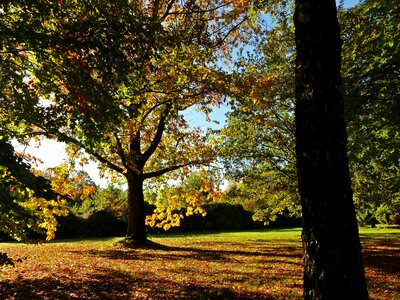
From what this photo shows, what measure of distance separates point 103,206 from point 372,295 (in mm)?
27042

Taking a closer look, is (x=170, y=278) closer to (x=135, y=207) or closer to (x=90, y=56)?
(x=90, y=56)

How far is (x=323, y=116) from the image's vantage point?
162 inches

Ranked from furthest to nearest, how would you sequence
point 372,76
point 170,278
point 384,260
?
point 384,260 → point 372,76 → point 170,278

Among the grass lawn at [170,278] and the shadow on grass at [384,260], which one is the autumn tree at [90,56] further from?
the shadow on grass at [384,260]

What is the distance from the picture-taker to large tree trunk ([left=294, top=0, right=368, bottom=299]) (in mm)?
3826

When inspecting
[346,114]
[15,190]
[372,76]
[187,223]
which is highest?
[372,76]

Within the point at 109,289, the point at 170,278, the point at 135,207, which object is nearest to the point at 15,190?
the point at 109,289

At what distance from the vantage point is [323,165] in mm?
4004

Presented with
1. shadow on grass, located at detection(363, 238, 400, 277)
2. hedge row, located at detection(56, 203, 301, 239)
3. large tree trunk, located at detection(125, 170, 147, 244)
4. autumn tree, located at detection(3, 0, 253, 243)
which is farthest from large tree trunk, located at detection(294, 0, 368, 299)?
hedge row, located at detection(56, 203, 301, 239)

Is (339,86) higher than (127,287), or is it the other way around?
(339,86)

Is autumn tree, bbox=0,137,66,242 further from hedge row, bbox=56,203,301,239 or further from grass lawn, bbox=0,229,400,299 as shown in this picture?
hedge row, bbox=56,203,301,239

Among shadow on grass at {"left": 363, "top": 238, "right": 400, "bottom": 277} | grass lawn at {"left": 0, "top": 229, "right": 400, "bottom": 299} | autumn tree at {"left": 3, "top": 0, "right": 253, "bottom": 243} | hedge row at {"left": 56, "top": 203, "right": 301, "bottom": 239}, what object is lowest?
shadow on grass at {"left": 363, "top": 238, "right": 400, "bottom": 277}

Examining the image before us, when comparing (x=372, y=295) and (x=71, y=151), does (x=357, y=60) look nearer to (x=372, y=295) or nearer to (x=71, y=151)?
(x=372, y=295)

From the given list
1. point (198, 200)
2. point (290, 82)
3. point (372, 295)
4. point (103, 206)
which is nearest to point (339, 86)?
point (372, 295)
